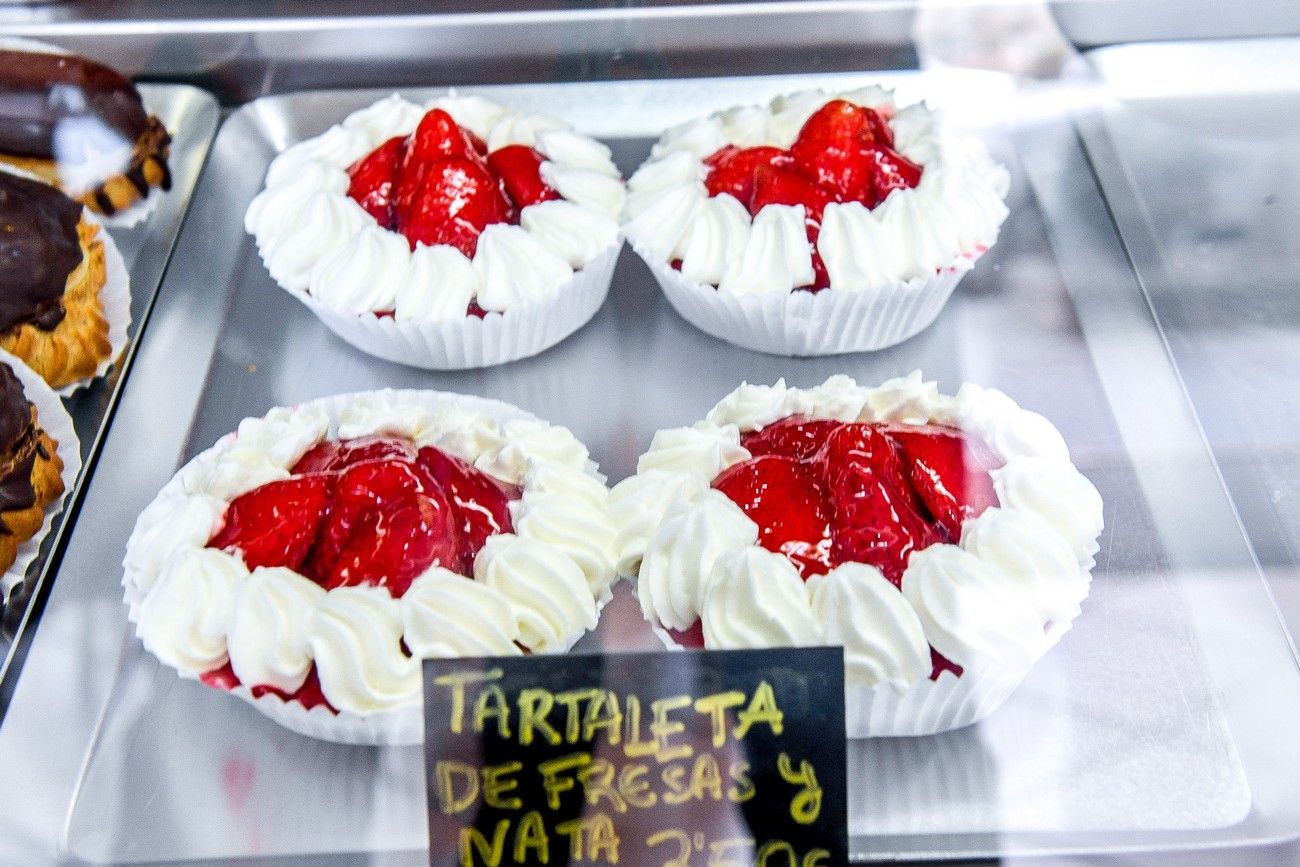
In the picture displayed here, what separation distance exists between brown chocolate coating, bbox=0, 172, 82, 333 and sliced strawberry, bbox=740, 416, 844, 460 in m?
1.29

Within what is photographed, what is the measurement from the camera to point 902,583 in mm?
1746

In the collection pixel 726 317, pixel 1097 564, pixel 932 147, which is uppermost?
pixel 932 147

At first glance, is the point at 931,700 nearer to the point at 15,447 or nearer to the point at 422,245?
the point at 422,245

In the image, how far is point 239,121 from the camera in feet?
9.60

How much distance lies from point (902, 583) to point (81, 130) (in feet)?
6.22

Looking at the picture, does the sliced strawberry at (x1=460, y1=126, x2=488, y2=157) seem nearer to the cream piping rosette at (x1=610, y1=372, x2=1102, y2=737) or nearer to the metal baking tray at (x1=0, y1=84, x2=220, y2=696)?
the metal baking tray at (x1=0, y1=84, x2=220, y2=696)

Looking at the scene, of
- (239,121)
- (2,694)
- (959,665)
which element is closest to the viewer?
(959,665)

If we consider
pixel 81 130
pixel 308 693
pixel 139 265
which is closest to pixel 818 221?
pixel 308 693

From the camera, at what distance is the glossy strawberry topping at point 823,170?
246cm

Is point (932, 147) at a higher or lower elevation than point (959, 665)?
higher

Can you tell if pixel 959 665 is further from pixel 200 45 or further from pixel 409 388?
pixel 200 45

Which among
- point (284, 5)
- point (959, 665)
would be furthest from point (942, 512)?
point (284, 5)

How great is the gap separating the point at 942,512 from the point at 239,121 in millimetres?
1872

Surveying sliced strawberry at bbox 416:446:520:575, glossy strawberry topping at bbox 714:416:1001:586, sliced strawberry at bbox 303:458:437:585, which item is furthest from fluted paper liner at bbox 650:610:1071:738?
sliced strawberry at bbox 303:458:437:585
